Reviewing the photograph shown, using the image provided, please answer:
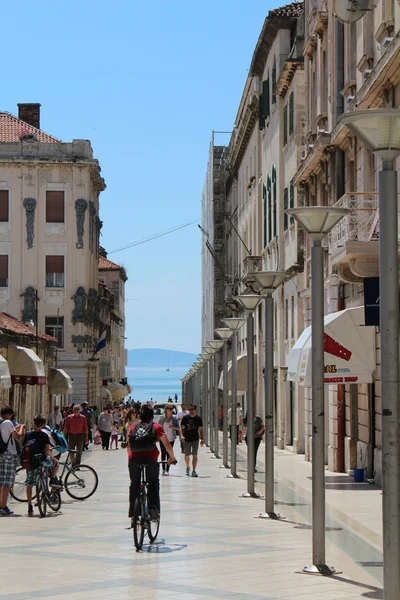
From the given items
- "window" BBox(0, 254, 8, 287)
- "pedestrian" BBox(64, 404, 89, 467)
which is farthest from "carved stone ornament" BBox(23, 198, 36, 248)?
"pedestrian" BBox(64, 404, 89, 467)

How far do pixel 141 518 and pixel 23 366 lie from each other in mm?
21314

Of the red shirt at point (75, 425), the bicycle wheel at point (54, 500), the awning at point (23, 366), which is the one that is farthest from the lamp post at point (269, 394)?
the awning at point (23, 366)

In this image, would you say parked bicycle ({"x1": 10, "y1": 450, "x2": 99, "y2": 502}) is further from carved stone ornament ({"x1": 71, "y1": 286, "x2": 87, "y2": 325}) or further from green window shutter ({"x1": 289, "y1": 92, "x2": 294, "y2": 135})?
carved stone ornament ({"x1": 71, "y1": 286, "x2": 87, "y2": 325})

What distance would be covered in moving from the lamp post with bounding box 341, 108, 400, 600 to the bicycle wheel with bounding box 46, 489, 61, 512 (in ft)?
33.9

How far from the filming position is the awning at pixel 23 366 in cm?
3469

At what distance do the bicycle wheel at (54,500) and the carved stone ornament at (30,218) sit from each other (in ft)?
164

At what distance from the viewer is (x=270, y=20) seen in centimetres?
4312

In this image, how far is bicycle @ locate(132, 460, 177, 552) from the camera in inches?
540

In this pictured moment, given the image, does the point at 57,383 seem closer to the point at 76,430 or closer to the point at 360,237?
the point at 76,430

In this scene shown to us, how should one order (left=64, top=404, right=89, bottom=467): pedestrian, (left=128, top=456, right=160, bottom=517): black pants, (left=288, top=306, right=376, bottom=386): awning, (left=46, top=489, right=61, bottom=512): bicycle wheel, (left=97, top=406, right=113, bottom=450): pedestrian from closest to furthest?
(left=128, top=456, right=160, bottom=517): black pants < (left=46, top=489, right=61, bottom=512): bicycle wheel < (left=288, top=306, right=376, bottom=386): awning < (left=64, top=404, right=89, bottom=467): pedestrian < (left=97, top=406, right=113, bottom=450): pedestrian

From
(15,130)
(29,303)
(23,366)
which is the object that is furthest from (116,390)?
(23,366)

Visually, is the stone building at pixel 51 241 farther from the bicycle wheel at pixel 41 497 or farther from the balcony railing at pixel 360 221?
the bicycle wheel at pixel 41 497

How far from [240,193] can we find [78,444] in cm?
3790

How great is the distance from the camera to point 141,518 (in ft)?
45.9
